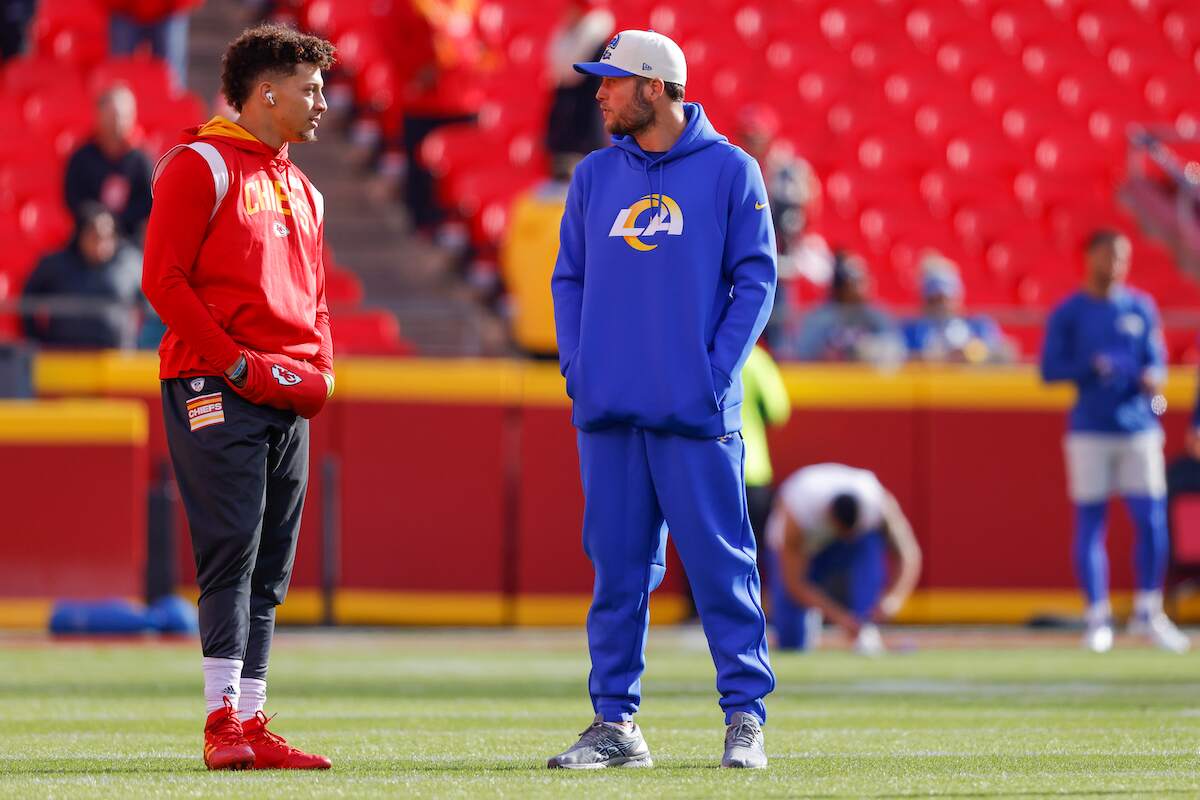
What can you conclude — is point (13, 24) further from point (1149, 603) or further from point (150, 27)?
point (1149, 603)

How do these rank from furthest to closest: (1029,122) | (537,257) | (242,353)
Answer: (1029,122)
(537,257)
(242,353)

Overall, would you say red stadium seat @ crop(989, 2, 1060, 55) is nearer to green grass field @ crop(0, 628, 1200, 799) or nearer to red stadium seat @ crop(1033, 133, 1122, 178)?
red stadium seat @ crop(1033, 133, 1122, 178)

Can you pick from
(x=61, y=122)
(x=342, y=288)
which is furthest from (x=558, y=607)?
(x=61, y=122)

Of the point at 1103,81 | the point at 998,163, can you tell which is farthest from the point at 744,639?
the point at 1103,81

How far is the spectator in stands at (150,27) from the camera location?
1342 centimetres

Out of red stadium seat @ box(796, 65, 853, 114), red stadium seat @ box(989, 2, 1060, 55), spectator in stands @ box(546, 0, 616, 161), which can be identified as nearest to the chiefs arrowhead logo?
spectator in stands @ box(546, 0, 616, 161)

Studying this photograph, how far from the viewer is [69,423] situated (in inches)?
425

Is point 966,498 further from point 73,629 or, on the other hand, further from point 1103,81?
point 1103,81

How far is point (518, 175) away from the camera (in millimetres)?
14508

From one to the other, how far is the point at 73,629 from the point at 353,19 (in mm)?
5989

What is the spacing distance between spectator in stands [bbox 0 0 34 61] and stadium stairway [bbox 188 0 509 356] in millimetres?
A: 1289

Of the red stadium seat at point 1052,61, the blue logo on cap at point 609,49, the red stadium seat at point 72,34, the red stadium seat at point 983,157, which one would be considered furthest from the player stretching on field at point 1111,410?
the red stadium seat at point 72,34

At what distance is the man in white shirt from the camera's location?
1027 cm

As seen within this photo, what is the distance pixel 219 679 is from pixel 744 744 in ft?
4.26
